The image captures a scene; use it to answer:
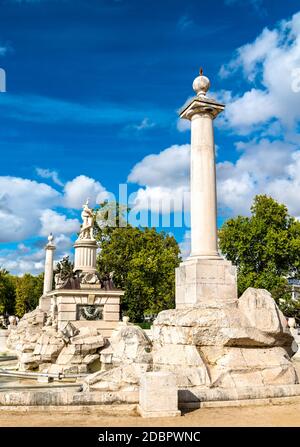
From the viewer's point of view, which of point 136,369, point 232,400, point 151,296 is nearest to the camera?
point 232,400

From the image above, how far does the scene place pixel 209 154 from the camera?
41.6 feet

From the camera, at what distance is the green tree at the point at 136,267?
46.8 meters

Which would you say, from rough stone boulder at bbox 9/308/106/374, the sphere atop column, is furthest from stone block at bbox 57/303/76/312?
the sphere atop column

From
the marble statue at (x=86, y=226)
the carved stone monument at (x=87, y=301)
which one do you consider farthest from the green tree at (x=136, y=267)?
the carved stone monument at (x=87, y=301)

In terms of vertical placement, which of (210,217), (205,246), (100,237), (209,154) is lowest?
(205,246)

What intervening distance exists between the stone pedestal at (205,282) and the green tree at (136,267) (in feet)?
114

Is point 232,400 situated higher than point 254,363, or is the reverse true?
point 254,363

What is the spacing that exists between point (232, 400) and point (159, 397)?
→ 1962 millimetres

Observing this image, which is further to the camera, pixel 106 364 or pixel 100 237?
pixel 100 237

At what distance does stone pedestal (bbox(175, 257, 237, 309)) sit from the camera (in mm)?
11586

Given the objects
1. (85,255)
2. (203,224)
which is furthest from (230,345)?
(85,255)
